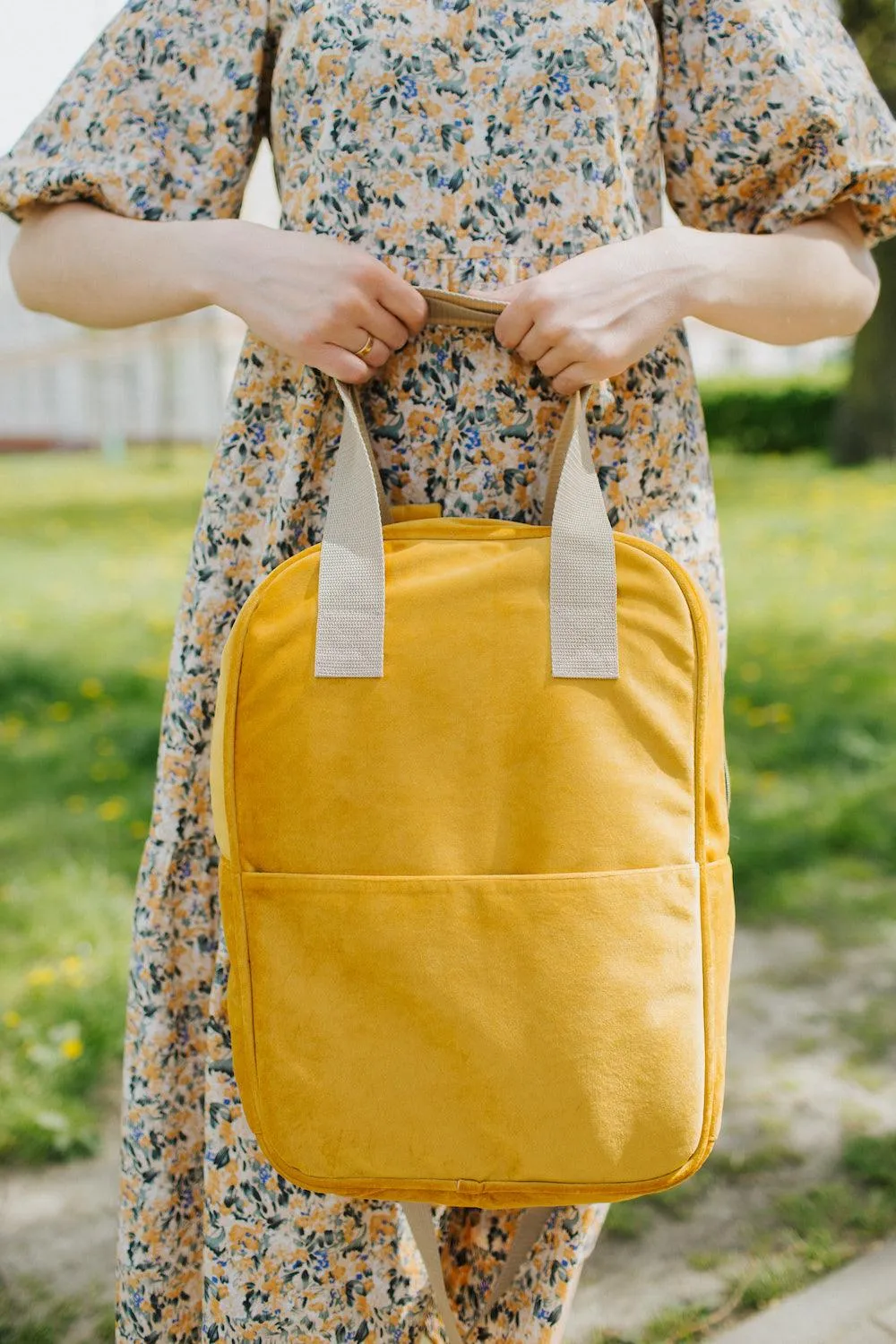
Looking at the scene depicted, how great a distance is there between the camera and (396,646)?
1.21 meters

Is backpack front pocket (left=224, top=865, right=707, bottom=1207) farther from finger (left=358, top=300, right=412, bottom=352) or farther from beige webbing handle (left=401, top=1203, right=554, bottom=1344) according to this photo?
finger (left=358, top=300, right=412, bottom=352)

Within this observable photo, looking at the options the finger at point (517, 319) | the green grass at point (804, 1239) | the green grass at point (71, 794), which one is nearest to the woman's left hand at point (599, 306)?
the finger at point (517, 319)

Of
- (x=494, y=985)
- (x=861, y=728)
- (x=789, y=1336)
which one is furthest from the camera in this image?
(x=861, y=728)

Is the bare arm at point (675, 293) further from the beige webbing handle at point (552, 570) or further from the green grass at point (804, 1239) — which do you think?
the green grass at point (804, 1239)

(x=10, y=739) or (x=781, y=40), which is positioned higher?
(x=781, y=40)

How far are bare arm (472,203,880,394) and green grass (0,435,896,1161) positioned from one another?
719mm

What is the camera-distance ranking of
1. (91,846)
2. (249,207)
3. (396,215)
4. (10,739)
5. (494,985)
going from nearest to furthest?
(494,985) → (396,215) → (91,846) → (10,739) → (249,207)

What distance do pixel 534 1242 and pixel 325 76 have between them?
1.30 metres

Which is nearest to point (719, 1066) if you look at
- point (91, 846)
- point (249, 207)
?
point (91, 846)

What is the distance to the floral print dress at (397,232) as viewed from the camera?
128 centimetres

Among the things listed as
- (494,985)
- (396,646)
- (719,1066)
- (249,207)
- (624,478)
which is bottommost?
(719,1066)

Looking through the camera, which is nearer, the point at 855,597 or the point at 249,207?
the point at 855,597

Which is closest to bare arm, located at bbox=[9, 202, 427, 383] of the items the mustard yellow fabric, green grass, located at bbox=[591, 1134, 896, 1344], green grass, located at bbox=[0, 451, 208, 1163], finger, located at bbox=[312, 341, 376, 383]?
finger, located at bbox=[312, 341, 376, 383]

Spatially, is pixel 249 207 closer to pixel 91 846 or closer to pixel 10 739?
pixel 10 739
